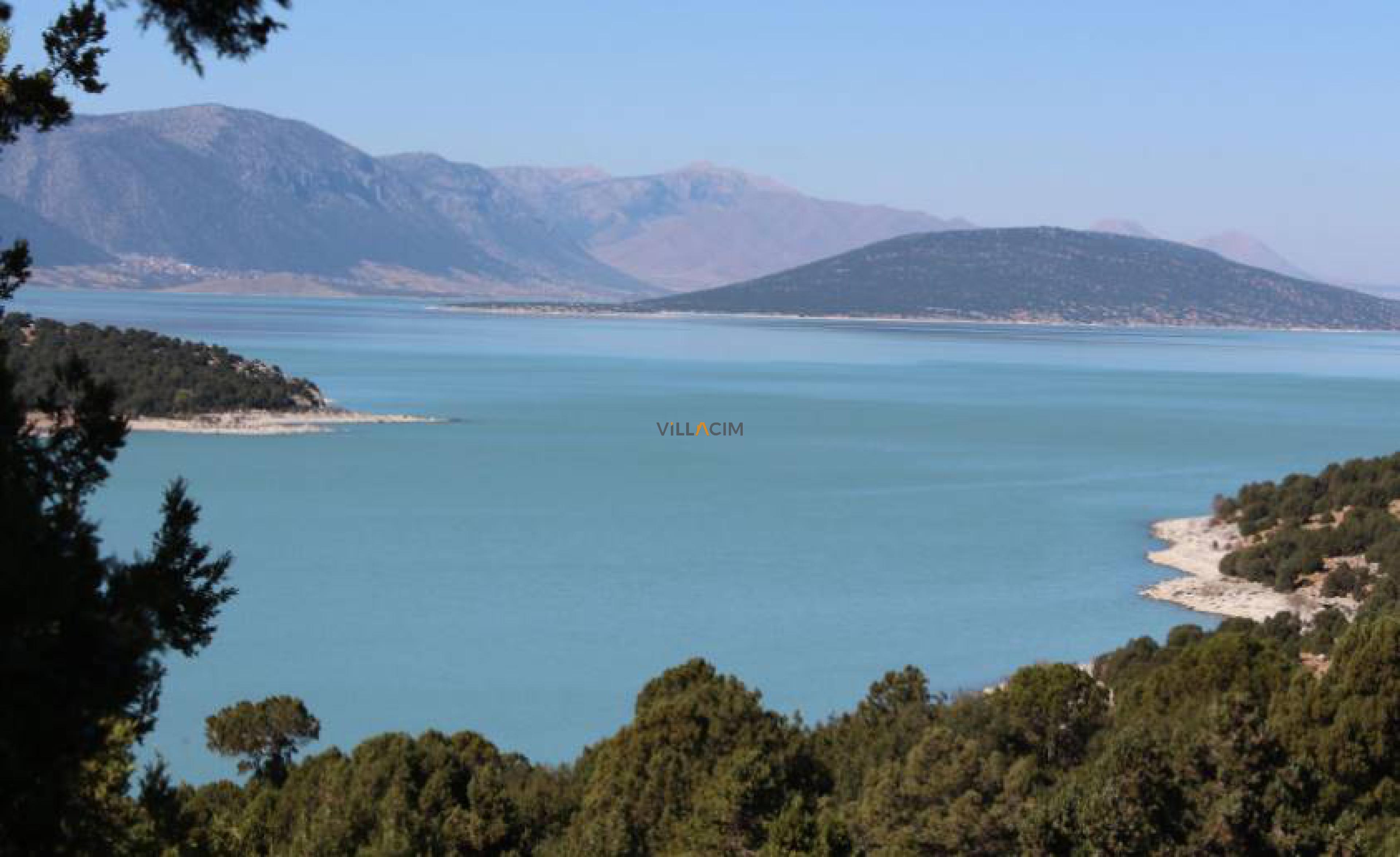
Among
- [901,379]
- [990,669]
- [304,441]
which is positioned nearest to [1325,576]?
[990,669]

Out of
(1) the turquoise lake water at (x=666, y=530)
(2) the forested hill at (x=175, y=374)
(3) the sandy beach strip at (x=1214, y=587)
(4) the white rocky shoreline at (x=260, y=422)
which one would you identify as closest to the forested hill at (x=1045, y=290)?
(1) the turquoise lake water at (x=666, y=530)

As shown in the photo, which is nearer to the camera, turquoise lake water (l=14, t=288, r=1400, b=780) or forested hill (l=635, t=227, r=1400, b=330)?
turquoise lake water (l=14, t=288, r=1400, b=780)

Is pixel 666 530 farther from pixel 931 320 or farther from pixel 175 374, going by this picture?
pixel 931 320

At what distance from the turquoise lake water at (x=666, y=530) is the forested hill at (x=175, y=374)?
2122mm

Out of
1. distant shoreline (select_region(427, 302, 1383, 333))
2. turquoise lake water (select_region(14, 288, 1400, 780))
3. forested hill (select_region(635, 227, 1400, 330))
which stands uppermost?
forested hill (select_region(635, 227, 1400, 330))

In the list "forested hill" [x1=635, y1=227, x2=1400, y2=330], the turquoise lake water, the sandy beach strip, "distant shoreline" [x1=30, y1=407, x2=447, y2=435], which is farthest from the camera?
"forested hill" [x1=635, y1=227, x2=1400, y2=330]

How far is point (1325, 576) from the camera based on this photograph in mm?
26000

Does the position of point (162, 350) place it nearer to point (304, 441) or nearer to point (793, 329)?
point (304, 441)

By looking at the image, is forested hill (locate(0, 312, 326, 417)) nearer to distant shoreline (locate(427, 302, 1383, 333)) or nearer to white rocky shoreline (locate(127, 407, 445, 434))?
white rocky shoreline (locate(127, 407, 445, 434))

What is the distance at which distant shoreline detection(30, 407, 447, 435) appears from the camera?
50.3 metres

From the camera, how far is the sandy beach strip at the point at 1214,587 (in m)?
24.6

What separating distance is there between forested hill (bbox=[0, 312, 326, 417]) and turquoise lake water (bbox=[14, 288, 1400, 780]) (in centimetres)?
212

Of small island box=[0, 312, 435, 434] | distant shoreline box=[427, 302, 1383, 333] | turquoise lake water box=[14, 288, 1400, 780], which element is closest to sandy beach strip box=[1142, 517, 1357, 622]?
turquoise lake water box=[14, 288, 1400, 780]

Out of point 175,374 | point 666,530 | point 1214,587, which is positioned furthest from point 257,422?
point 1214,587
